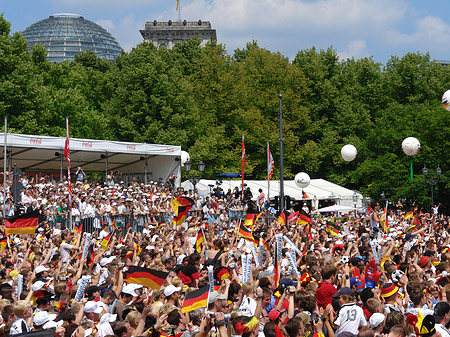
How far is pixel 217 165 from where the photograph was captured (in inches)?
2074

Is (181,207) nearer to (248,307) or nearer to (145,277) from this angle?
(145,277)

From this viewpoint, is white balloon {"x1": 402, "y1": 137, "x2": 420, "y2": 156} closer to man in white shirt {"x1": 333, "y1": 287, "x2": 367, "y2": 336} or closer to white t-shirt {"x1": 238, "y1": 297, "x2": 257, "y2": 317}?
white t-shirt {"x1": 238, "y1": 297, "x2": 257, "y2": 317}

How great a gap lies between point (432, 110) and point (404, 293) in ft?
138

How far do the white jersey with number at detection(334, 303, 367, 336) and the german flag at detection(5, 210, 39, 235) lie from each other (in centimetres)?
997

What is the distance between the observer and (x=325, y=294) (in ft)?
30.6

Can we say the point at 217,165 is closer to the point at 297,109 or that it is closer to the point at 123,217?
the point at 297,109

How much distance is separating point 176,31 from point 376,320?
145m

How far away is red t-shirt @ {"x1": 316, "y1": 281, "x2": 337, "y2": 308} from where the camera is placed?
9289 millimetres

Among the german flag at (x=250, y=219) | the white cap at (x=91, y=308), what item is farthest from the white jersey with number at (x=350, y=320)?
the german flag at (x=250, y=219)

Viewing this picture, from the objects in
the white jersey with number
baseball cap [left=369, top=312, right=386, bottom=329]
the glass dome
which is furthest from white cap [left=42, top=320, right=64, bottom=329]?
the glass dome

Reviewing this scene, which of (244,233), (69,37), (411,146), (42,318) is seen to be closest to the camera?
(42,318)

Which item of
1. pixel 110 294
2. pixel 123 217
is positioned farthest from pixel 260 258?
pixel 123 217

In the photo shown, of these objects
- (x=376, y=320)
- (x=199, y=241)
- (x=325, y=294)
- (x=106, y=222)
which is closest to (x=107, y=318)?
(x=325, y=294)

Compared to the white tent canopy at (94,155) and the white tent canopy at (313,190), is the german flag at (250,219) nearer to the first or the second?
the white tent canopy at (94,155)
